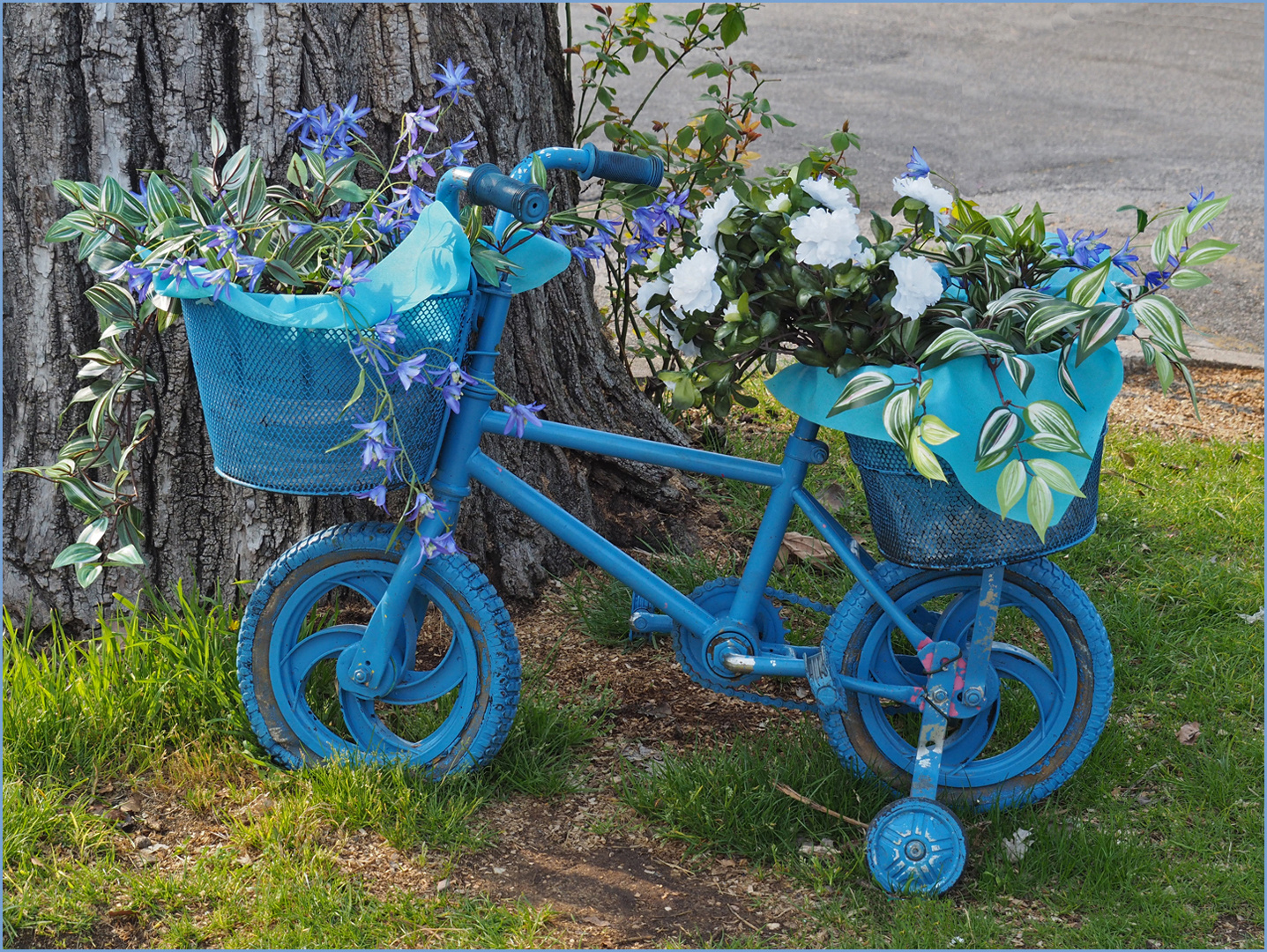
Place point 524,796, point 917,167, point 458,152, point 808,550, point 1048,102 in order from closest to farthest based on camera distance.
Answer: point 917,167 < point 458,152 < point 524,796 < point 808,550 < point 1048,102

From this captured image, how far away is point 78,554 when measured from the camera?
2426 mm

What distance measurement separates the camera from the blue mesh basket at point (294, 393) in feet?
6.90

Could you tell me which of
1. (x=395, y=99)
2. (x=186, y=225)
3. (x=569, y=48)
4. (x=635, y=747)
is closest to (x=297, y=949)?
(x=635, y=747)

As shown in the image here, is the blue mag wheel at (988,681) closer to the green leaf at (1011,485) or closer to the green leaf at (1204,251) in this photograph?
the green leaf at (1011,485)

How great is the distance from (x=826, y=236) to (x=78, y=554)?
1654 mm

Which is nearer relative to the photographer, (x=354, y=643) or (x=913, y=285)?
(x=913, y=285)

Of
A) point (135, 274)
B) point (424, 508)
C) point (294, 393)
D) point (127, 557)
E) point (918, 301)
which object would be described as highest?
point (135, 274)

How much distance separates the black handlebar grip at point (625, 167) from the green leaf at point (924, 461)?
28.4 inches

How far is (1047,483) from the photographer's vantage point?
1.95 metres

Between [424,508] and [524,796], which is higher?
[424,508]

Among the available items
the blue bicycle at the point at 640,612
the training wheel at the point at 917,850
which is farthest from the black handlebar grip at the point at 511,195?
the training wheel at the point at 917,850

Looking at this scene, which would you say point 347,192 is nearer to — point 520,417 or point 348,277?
point 348,277

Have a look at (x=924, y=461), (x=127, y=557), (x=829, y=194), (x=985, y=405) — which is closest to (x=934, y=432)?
(x=924, y=461)

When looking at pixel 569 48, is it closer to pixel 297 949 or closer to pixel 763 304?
pixel 763 304
